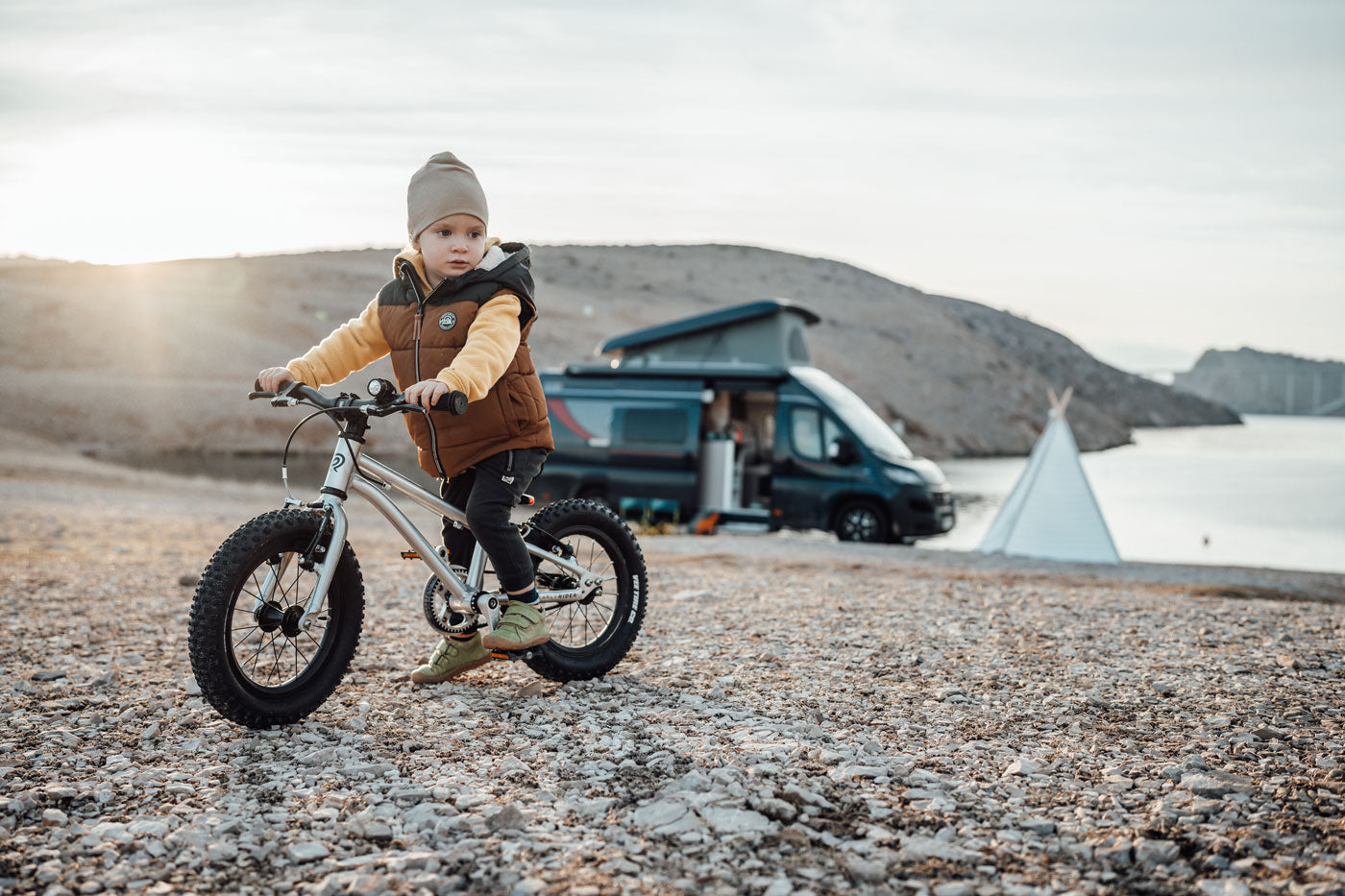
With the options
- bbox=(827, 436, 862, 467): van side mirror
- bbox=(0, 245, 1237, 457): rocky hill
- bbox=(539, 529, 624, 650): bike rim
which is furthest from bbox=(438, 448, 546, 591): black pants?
bbox=(0, 245, 1237, 457): rocky hill

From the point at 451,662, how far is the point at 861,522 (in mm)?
11211

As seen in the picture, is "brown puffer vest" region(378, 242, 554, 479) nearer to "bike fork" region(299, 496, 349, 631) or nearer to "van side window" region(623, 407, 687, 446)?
"bike fork" region(299, 496, 349, 631)

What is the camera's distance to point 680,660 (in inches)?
201

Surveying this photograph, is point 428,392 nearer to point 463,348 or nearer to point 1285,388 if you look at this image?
point 463,348

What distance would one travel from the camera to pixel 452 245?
4117 millimetres

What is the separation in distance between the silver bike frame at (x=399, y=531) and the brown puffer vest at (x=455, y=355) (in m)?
0.16

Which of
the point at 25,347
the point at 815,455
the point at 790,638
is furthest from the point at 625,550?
the point at 25,347

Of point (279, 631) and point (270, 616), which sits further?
point (279, 631)

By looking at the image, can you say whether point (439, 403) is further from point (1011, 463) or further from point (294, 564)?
point (1011, 463)

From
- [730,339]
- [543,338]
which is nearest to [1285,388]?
[543,338]

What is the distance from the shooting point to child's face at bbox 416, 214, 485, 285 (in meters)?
4.12

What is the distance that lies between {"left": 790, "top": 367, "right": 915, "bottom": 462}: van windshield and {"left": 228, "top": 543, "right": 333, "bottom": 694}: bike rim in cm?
1179

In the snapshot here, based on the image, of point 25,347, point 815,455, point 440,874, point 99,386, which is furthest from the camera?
point 25,347

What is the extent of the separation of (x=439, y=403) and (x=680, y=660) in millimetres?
2129
